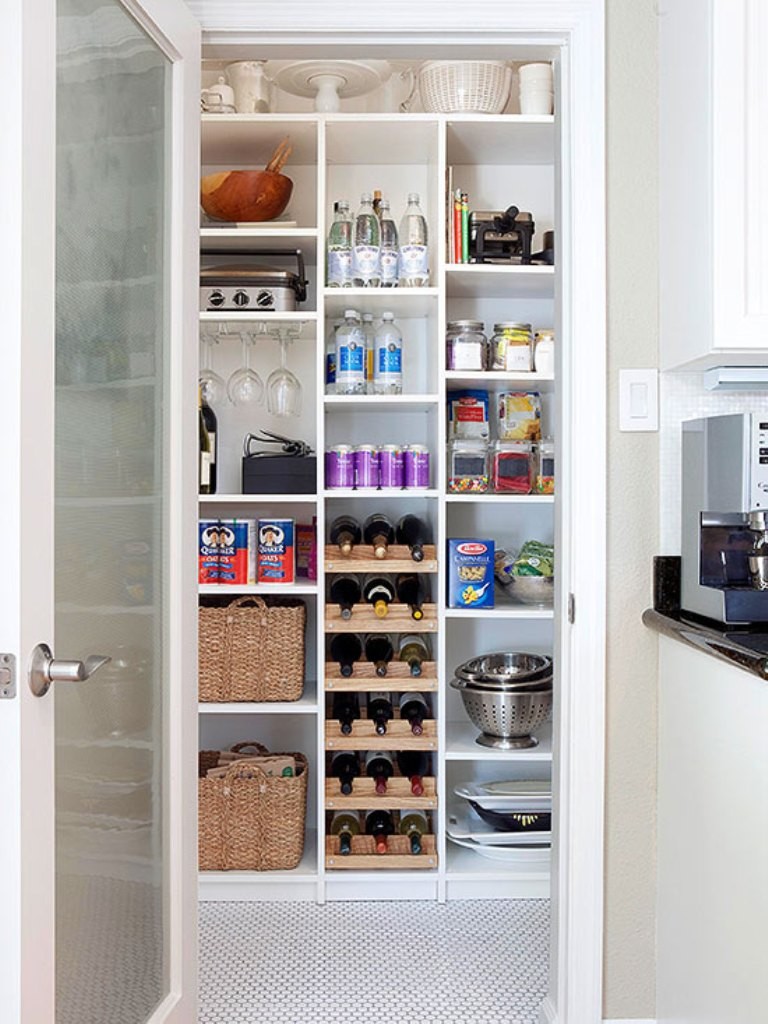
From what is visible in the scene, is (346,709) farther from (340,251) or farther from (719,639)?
(719,639)

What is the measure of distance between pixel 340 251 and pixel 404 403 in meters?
0.47

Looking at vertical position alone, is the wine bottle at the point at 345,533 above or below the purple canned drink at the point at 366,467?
below

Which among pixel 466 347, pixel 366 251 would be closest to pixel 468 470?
pixel 466 347

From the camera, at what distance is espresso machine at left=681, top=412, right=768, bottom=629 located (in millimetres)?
1914

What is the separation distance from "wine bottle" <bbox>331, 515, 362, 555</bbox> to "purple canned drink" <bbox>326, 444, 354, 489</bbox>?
0.15 metres

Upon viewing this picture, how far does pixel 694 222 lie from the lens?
197cm

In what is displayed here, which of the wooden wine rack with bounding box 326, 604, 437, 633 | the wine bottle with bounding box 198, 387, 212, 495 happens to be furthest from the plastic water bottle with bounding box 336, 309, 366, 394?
the wooden wine rack with bounding box 326, 604, 437, 633

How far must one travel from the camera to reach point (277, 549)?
3248 millimetres

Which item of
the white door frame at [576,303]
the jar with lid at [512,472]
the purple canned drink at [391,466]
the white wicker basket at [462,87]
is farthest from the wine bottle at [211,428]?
the white door frame at [576,303]

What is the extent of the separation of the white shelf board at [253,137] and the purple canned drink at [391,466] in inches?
36.5

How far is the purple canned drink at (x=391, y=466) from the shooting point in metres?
3.20

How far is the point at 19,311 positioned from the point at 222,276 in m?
1.89

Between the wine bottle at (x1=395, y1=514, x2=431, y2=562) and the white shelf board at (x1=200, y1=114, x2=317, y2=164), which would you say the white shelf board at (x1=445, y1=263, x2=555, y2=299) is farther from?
the wine bottle at (x1=395, y1=514, x2=431, y2=562)

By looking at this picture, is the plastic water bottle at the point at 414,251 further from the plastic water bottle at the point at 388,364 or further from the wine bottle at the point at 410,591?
the wine bottle at the point at 410,591
